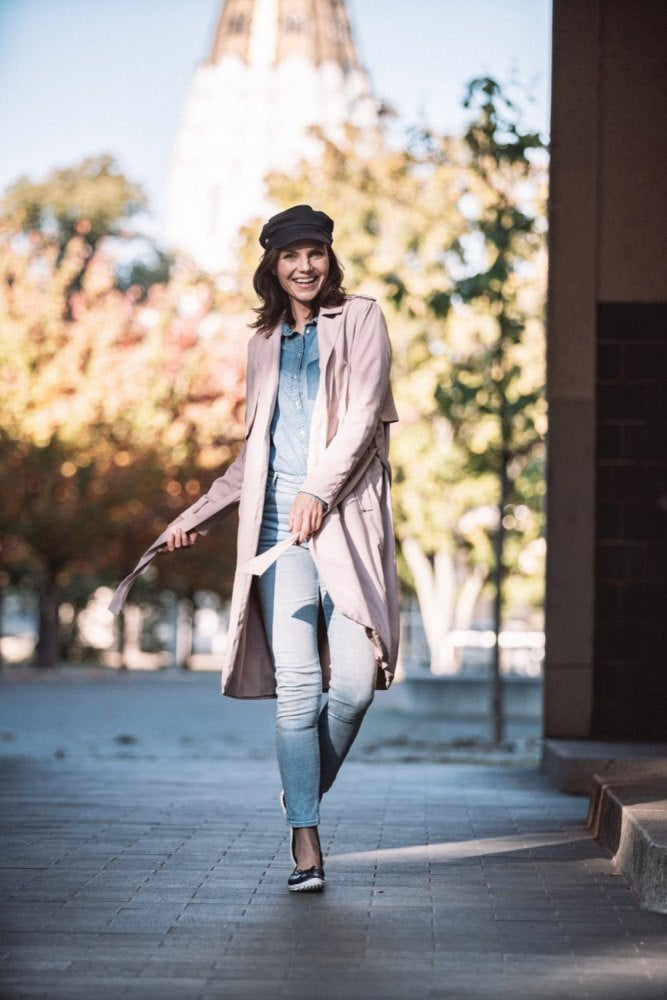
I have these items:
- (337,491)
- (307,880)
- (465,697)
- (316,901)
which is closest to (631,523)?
(337,491)

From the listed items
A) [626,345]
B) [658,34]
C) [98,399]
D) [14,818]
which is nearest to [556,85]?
[658,34]

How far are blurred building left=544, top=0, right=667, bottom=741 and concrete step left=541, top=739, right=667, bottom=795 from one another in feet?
0.82

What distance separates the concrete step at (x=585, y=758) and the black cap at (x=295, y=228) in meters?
3.08

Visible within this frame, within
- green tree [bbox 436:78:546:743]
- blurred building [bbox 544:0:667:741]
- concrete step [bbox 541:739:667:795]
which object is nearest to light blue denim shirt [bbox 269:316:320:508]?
concrete step [bbox 541:739:667:795]

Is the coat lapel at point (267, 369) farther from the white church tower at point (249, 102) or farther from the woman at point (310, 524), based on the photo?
the white church tower at point (249, 102)

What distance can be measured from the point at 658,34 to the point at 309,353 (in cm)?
388

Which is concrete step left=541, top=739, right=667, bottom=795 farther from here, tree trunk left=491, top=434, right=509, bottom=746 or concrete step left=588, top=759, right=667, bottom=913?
tree trunk left=491, top=434, right=509, bottom=746

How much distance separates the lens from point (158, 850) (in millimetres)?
5172

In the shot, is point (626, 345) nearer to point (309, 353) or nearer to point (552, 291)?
point (552, 291)

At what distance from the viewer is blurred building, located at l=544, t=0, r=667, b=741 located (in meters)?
7.72

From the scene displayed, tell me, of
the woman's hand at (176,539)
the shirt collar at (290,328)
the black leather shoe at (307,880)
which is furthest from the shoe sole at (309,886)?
the shirt collar at (290,328)

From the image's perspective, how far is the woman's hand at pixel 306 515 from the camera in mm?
4434

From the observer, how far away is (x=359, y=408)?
4.57m

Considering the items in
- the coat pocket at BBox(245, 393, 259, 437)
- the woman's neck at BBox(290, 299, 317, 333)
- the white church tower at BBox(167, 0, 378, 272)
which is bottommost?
the coat pocket at BBox(245, 393, 259, 437)
